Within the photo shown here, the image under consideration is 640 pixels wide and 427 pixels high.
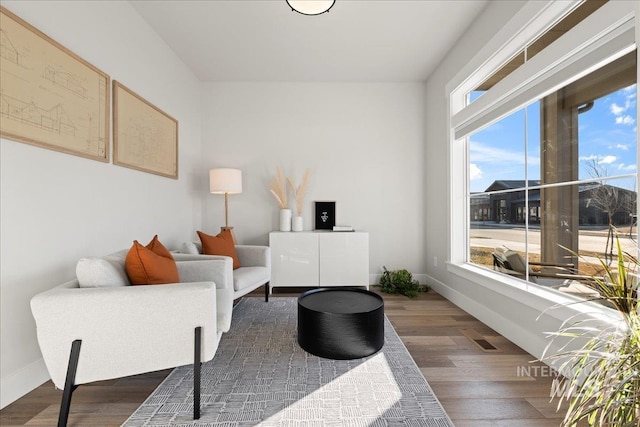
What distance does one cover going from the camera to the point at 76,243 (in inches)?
78.6

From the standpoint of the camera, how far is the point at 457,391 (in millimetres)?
1693

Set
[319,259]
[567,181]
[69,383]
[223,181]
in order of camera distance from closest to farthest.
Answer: [69,383]
[567,181]
[223,181]
[319,259]

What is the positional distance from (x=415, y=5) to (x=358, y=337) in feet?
8.79

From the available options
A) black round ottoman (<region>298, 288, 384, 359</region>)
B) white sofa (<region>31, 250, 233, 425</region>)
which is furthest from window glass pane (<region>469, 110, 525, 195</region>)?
white sofa (<region>31, 250, 233, 425</region>)

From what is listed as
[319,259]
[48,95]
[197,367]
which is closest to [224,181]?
[319,259]

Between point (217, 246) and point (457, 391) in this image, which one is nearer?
point (457, 391)

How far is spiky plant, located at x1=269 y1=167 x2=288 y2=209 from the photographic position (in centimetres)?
394

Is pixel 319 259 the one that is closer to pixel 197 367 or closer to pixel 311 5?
pixel 197 367

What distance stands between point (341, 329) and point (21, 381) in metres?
1.78

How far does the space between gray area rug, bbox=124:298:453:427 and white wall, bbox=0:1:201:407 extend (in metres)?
0.84

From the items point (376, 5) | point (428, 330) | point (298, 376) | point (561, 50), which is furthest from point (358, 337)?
point (376, 5)

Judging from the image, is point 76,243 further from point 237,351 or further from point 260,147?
point 260,147

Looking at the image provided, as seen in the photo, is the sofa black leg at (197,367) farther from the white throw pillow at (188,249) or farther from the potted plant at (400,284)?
the potted plant at (400,284)

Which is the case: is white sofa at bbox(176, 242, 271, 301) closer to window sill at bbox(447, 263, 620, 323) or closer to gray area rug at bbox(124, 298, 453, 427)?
gray area rug at bbox(124, 298, 453, 427)
